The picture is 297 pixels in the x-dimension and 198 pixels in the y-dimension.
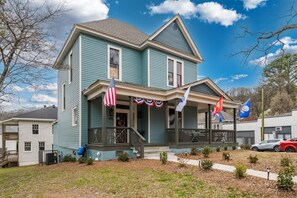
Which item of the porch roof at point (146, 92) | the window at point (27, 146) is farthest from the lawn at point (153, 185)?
the window at point (27, 146)

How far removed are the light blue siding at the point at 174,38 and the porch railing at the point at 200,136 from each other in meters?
6.56

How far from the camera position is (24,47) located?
813 centimetres

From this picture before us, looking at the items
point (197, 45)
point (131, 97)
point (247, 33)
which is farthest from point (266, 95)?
point (247, 33)

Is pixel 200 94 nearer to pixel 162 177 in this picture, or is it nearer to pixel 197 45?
pixel 197 45

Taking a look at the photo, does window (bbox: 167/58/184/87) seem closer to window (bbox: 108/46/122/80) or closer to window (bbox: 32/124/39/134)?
window (bbox: 108/46/122/80)

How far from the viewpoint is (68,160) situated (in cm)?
1352

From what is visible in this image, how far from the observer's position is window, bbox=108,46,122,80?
47.8ft

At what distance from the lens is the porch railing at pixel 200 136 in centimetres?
1433

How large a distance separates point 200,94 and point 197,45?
6.10 metres


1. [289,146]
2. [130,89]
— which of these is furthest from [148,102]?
[289,146]

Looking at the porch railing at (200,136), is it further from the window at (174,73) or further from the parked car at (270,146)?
the parked car at (270,146)

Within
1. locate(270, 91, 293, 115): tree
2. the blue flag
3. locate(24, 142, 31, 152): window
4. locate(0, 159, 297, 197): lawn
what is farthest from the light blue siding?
locate(270, 91, 293, 115): tree

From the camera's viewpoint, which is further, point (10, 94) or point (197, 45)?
point (197, 45)

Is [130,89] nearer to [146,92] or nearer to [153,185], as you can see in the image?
[146,92]
